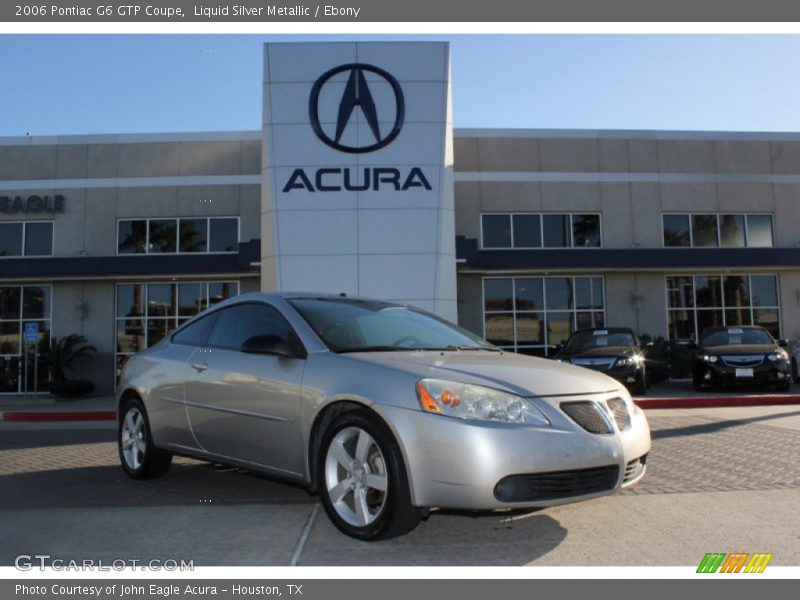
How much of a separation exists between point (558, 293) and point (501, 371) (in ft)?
57.9

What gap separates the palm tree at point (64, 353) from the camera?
19.4 metres

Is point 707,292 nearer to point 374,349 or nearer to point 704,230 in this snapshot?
point 704,230

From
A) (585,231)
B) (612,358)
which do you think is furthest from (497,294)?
(612,358)

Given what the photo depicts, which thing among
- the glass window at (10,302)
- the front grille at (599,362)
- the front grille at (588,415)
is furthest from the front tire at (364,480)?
the glass window at (10,302)

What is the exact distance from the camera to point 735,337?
15.2 m

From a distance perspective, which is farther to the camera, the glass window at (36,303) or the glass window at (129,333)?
the glass window at (36,303)

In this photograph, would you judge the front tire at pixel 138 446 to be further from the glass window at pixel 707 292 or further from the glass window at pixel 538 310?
the glass window at pixel 707 292

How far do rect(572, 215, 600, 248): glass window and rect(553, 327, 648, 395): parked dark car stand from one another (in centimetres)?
677

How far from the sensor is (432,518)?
15.3 feet

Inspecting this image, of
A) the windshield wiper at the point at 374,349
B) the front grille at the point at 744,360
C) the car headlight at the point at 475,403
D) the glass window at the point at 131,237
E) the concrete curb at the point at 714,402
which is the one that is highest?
the glass window at the point at 131,237

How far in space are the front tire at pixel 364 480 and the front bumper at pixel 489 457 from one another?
0.30 feet

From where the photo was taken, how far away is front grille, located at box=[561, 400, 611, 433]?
3913mm

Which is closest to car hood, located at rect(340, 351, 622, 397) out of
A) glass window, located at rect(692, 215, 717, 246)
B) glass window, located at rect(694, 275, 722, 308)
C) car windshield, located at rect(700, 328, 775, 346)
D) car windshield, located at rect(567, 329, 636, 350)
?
car windshield, located at rect(567, 329, 636, 350)
